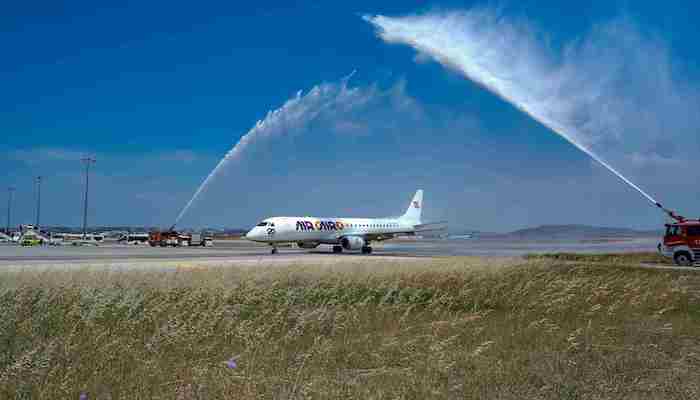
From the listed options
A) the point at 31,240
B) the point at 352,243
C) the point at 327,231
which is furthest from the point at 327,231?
the point at 31,240

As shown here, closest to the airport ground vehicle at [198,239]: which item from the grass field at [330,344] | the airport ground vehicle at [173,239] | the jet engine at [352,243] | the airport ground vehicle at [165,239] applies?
the airport ground vehicle at [173,239]

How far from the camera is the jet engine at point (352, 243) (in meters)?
53.9

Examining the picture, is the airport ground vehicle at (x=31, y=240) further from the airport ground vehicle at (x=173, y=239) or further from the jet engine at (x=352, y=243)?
the jet engine at (x=352, y=243)

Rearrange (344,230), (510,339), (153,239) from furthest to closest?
(153,239) → (344,230) → (510,339)

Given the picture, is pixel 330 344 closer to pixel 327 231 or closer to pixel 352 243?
pixel 352 243

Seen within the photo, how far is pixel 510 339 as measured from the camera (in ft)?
30.6

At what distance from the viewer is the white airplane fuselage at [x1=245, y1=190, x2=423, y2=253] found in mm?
49750

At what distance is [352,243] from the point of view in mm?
54156

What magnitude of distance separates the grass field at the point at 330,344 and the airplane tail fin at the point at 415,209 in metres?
59.2

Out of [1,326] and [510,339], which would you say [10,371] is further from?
[510,339]

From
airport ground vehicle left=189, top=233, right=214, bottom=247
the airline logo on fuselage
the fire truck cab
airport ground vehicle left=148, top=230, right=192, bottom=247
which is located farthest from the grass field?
airport ground vehicle left=189, top=233, right=214, bottom=247

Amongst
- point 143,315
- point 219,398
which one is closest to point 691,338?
point 219,398

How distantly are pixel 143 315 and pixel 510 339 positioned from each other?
618 centimetres

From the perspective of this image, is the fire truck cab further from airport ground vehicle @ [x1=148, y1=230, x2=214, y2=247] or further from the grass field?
airport ground vehicle @ [x1=148, y1=230, x2=214, y2=247]
